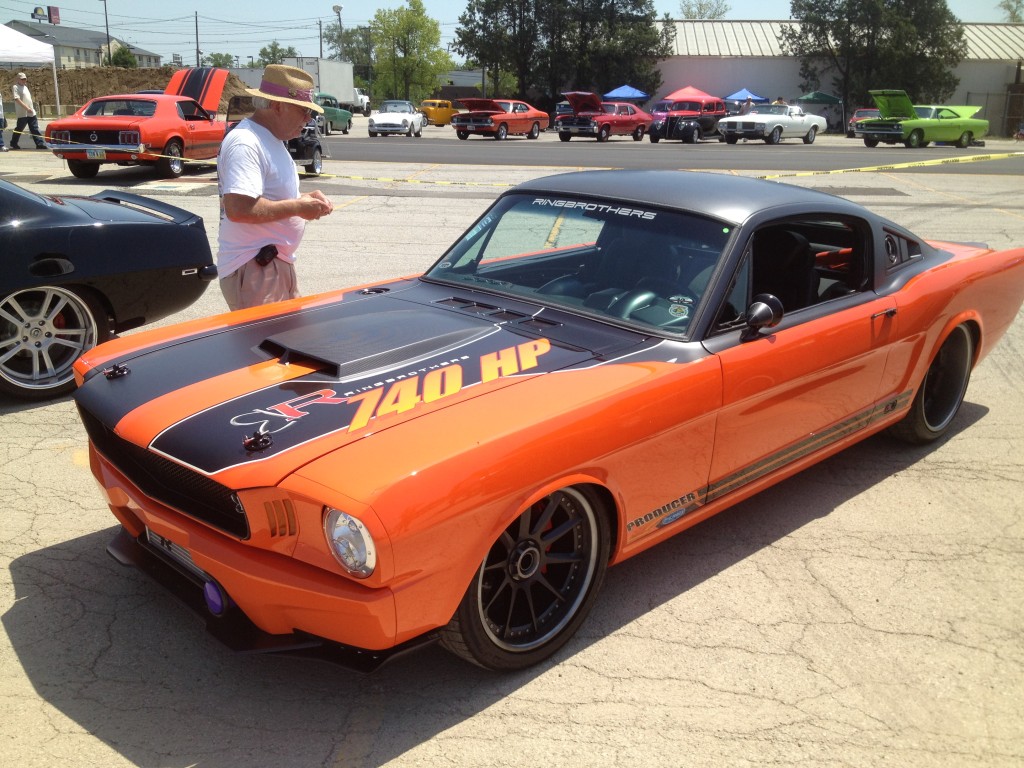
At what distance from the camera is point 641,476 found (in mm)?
3195

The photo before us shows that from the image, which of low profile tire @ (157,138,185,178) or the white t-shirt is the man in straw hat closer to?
the white t-shirt

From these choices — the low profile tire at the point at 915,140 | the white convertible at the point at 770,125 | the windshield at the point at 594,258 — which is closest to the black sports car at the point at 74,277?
the windshield at the point at 594,258

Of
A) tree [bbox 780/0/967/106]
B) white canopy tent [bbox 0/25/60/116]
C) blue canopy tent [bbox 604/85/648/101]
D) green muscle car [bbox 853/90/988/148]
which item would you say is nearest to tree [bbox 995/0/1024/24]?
tree [bbox 780/0/967/106]

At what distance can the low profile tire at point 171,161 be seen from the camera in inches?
670

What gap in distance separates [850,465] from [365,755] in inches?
126

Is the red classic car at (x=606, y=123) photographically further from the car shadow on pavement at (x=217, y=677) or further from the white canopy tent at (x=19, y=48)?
the car shadow on pavement at (x=217, y=677)

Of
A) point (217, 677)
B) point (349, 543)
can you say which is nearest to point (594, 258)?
point (349, 543)

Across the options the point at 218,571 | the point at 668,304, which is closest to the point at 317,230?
the point at 668,304

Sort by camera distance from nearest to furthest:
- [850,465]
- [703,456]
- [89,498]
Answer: [703,456] < [89,498] < [850,465]

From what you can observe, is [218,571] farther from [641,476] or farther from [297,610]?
[641,476]

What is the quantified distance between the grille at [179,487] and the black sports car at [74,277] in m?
2.43

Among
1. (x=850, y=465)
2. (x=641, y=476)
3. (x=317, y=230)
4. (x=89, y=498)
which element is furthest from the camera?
(x=317, y=230)

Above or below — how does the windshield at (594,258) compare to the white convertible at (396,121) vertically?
below

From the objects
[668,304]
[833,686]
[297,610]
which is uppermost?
[668,304]
